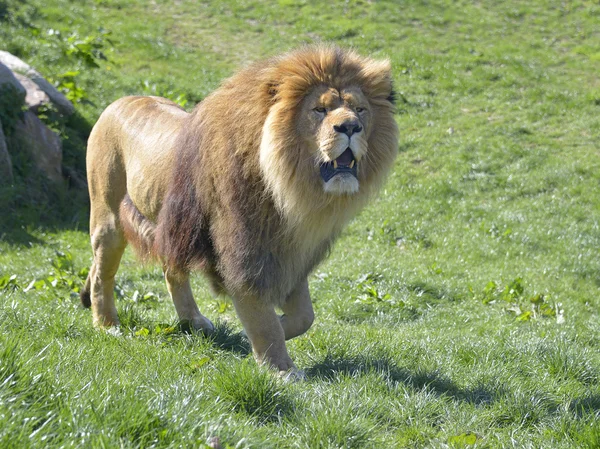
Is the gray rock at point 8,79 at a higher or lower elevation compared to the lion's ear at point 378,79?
lower

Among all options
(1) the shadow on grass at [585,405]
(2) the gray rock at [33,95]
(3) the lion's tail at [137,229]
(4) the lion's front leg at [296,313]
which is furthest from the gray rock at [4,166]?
(1) the shadow on grass at [585,405]

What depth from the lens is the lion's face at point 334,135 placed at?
184 inches

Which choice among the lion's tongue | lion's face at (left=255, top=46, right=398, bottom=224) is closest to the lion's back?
lion's face at (left=255, top=46, right=398, bottom=224)

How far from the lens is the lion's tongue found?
477 cm

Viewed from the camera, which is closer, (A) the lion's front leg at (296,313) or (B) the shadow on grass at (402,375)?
(B) the shadow on grass at (402,375)

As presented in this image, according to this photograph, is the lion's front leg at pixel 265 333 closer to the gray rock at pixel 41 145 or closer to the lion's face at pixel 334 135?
the lion's face at pixel 334 135

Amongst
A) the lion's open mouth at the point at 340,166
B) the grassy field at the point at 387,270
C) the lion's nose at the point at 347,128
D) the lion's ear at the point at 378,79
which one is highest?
the lion's ear at the point at 378,79

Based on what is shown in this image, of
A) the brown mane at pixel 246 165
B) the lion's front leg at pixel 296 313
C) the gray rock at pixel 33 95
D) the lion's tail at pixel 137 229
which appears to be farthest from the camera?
the gray rock at pixel 33 95

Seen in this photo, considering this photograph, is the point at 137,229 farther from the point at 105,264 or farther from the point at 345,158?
the point at 345,158

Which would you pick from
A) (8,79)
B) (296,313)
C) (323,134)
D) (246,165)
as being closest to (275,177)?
(246,165)

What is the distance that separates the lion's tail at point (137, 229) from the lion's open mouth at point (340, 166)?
177 cm

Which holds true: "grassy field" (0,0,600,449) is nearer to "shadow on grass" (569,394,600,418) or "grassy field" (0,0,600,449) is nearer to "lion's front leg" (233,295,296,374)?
"shadow on grass" (569,394,600,418)

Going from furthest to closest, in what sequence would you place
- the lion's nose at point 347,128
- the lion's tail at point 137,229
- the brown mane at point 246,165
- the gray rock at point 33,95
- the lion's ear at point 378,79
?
the gray rock at point 33,95, the lion's tail at point 137,229, the lion's ear at point 378,79, the brown mane at point 246,165, the lion's nose at point 347,128

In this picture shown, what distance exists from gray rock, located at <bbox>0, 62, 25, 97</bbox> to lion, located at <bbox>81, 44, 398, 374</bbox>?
229 inches
